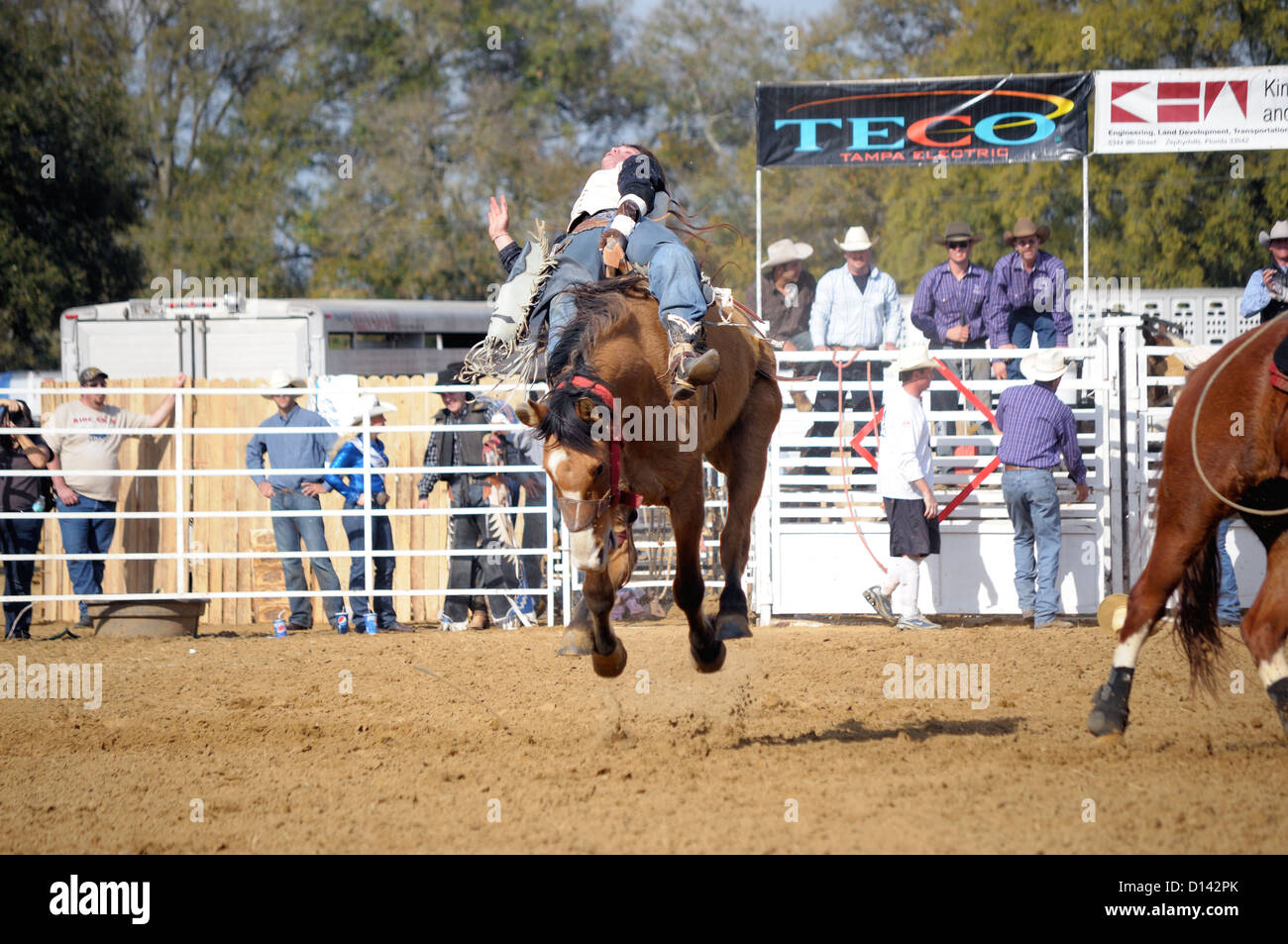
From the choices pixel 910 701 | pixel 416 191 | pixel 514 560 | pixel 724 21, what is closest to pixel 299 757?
pixel 910 701

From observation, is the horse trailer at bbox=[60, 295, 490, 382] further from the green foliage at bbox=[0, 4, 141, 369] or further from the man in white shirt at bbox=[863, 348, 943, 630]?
the man in white shirt at bbox=[863, 348, 943, 630]

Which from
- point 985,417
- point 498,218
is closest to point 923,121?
point 985,417

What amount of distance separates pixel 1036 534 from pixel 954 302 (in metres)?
2.56

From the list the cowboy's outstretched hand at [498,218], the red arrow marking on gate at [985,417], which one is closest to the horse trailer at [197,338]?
the red arrow marking on gate at [985,417]

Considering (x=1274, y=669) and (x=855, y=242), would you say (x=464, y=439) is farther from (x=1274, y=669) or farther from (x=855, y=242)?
(x=1274, y=669)

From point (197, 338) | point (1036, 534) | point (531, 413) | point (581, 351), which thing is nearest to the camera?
point (531, 413)

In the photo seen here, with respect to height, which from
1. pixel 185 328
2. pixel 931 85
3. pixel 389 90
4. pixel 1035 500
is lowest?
pixel 1035 500

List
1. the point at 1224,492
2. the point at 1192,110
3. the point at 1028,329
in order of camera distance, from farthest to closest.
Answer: the point at 1192,110, the point at 1028,329, the point at 1224,492

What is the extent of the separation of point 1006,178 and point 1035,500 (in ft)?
61.0

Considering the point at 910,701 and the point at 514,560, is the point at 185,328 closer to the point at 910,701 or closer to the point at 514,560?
the point at 514,560

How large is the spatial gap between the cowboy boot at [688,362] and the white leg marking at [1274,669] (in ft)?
9.25

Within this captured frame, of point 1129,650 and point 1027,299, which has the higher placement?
point 1027,299

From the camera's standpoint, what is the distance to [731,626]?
20.3 feet

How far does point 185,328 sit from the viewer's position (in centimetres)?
1850
